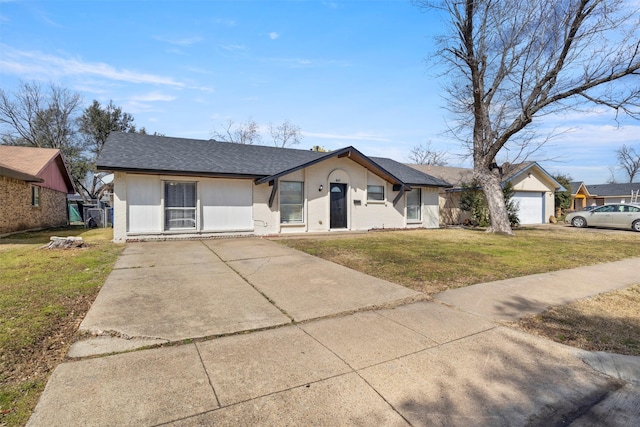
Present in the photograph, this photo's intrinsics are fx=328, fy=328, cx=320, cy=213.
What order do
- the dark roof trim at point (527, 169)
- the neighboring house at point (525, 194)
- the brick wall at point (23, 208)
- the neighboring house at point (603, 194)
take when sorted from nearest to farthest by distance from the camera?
1. the brick wall at point (23, 208)
2. the dark roof trim at point (527, 169)
3. the neighboring house at point (525, 194)
4. the neighboring house at point (603, 194)

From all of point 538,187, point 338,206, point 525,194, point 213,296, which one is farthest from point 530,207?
point 213,296

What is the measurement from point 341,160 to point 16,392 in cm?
1377

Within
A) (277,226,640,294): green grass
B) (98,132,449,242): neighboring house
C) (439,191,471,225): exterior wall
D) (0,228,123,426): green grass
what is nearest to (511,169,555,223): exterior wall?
(439,191,471,225): exterior wall

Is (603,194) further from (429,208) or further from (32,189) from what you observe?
(32,189)

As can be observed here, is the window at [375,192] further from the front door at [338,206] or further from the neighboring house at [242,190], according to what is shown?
the front door at [338,206]

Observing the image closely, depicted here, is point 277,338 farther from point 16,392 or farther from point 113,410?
point 16,392

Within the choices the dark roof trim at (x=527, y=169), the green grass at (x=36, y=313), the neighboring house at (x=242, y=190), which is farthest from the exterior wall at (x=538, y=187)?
the green grass at (x=36, y=313)

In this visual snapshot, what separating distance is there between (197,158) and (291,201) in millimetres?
4244

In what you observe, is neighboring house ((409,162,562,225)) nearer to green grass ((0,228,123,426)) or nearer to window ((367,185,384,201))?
window ((367,185,384,201))

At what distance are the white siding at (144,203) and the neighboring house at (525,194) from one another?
1789 cm

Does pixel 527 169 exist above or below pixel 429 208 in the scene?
above

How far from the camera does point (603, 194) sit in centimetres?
3975

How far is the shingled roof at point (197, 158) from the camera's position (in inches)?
454

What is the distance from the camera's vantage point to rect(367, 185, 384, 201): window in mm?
16375
